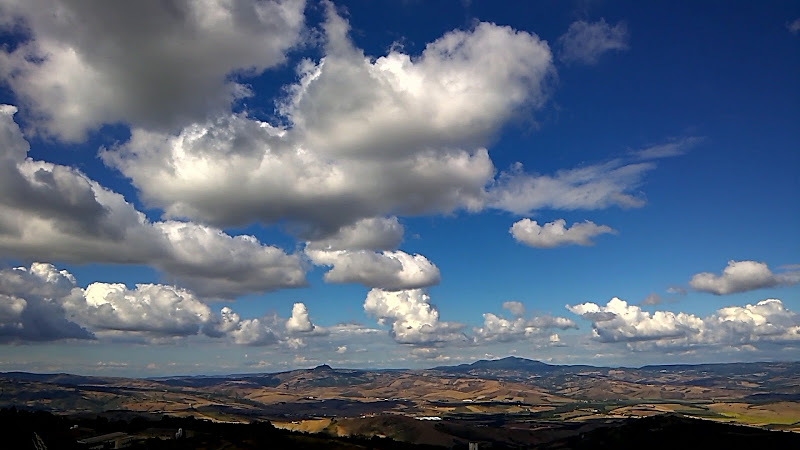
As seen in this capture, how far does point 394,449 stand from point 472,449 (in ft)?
93.1

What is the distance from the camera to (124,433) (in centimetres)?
19200

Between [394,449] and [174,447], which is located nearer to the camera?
[174,447]

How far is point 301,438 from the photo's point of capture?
19800cm

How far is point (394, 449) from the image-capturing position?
635 ft

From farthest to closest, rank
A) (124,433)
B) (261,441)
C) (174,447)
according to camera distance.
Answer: (124,433) → (261,441) → (174,447)

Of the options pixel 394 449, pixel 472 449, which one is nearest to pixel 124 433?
pixel 394 449

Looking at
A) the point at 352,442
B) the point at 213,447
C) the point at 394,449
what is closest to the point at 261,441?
the point at 213,447

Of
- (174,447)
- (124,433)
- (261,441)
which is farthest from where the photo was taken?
(124,433)

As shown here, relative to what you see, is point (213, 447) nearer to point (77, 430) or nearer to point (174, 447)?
point (174, 447)

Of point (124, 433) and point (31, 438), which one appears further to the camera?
point (124, 433)

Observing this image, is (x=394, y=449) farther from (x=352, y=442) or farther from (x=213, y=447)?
(x=213, y=447)

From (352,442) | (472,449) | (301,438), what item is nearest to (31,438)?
(301,438)

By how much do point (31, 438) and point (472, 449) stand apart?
128 m

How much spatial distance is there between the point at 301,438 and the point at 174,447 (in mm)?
51444
